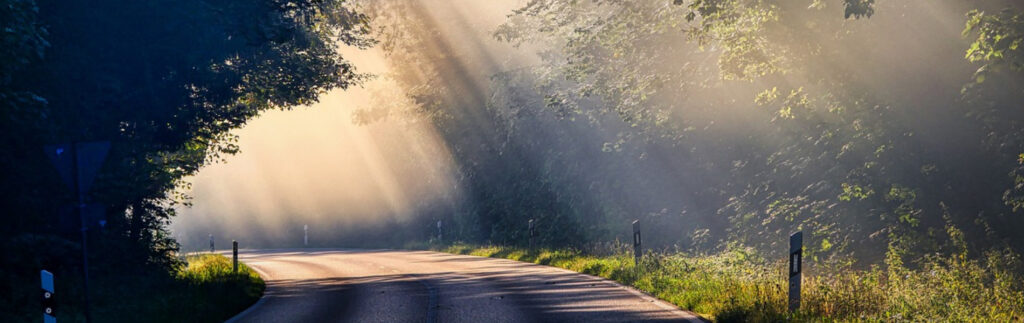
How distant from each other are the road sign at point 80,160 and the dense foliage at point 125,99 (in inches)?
108

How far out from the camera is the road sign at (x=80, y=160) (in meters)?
10.5

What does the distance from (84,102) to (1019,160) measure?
1567 cm

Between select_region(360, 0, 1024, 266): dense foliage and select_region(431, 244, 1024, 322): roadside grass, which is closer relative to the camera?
select_region(431, 244, 1024, 322): roadside grass

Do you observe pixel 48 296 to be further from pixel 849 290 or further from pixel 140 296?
pixel 849 290

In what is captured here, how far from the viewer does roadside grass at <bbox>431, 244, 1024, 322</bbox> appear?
34.4ft

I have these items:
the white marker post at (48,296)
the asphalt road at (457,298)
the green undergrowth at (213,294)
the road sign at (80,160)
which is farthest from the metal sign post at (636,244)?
the white marker post at (48,296)

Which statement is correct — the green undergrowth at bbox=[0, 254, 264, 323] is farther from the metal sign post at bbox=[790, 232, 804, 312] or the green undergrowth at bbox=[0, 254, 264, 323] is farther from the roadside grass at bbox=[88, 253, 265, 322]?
the metal sign post at bbox=[790, 232, 804, 312]

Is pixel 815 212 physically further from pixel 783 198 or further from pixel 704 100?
pixel 704 100

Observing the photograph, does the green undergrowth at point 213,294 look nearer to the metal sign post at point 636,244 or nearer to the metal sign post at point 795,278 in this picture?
the metal sign post at point 636,244

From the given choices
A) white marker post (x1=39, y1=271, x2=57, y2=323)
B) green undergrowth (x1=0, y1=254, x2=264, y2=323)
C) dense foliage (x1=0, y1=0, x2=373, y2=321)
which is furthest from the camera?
dense foliage (x1=0, y1=0, x2=373, y2=321)

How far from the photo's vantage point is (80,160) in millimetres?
10500

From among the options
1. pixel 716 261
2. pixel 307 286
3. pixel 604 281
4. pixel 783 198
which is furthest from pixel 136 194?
pixel 783 198

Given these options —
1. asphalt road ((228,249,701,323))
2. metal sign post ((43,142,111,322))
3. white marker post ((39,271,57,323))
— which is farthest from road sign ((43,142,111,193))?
asphalt road ((228,249,701,323))

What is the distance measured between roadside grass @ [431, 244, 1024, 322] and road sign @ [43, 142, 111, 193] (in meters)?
7.33
